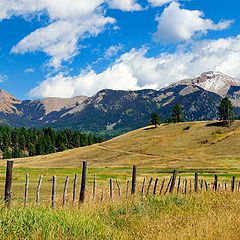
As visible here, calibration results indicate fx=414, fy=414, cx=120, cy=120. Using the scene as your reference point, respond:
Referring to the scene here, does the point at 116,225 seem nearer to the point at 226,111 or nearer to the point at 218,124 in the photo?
the point at 218,124

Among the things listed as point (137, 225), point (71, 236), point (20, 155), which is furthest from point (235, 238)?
point (20, 155)

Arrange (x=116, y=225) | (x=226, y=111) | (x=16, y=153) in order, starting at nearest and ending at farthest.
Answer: (x=116, y=225)
(x=226, y=111)
(x=16, y=153)

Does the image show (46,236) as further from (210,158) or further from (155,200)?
(210,158)

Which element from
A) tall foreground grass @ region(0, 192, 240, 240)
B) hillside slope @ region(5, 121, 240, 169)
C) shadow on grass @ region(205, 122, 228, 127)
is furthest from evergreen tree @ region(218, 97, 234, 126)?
tall foreground grass @ region(0, 192, 240, 240)

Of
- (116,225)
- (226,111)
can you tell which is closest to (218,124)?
(226,111)

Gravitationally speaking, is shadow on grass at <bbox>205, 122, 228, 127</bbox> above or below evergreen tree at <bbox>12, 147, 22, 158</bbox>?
above

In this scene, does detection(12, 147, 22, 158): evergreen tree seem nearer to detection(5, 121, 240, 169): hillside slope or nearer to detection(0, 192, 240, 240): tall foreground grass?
detection(5, 121, 240, 169): hillside slope

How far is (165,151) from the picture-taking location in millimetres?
145500

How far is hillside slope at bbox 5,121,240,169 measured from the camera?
12488cm

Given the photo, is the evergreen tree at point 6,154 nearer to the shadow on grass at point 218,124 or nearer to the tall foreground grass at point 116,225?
the shadow on grass at point 218,124

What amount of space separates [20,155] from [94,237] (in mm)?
192449

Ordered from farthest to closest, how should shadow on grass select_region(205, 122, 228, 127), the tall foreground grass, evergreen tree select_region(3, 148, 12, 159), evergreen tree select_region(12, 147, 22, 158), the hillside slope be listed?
evergreen tree select_region(12, 147, 22, 158) < evergreen tree select_region(3, 148, 12, 159) < shadow on grass select_region(205, 122, 228, 127) < the hillside slope < the tall foreground grass

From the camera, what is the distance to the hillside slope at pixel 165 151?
410 feet

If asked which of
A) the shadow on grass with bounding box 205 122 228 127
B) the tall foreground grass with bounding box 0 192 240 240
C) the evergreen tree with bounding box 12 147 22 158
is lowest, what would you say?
the tall foreground grass with bounding box 0 192 240 240
